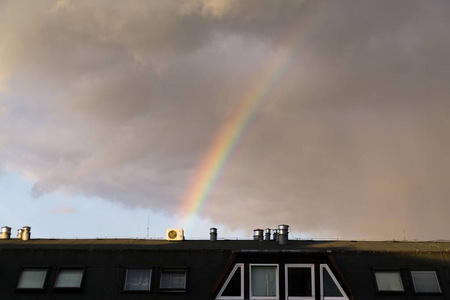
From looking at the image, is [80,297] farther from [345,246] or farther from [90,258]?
[345,246]

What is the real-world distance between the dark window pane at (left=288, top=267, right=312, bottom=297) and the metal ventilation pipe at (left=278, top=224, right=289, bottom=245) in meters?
5.20

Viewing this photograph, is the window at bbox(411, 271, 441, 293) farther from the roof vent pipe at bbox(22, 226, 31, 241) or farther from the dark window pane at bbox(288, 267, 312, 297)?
the roof vent pipe at bbox(22, 226, 31, 241)

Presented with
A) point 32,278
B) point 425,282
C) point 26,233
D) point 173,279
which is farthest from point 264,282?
point 26,233

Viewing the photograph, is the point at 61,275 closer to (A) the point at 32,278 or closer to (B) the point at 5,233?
(A) the point at 32,278

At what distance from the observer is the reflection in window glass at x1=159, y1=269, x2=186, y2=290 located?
123 feet

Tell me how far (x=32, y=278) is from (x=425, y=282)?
91.5 feet

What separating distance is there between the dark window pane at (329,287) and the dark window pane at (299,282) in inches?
40.6

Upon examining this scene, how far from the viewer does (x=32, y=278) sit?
3816 centimetres

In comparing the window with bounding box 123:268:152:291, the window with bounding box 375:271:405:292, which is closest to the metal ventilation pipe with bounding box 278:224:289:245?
the window with bounding box 375:271:405:292

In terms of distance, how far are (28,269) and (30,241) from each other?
17.4 feet

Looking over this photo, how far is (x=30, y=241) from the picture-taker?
4344 centimetres

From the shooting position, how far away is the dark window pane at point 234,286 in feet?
121

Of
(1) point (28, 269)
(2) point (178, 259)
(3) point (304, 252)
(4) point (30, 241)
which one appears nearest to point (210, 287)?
(2) point (178, 259)

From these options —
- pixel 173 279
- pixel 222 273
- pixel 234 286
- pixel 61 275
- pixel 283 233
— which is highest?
pixel 283 233
